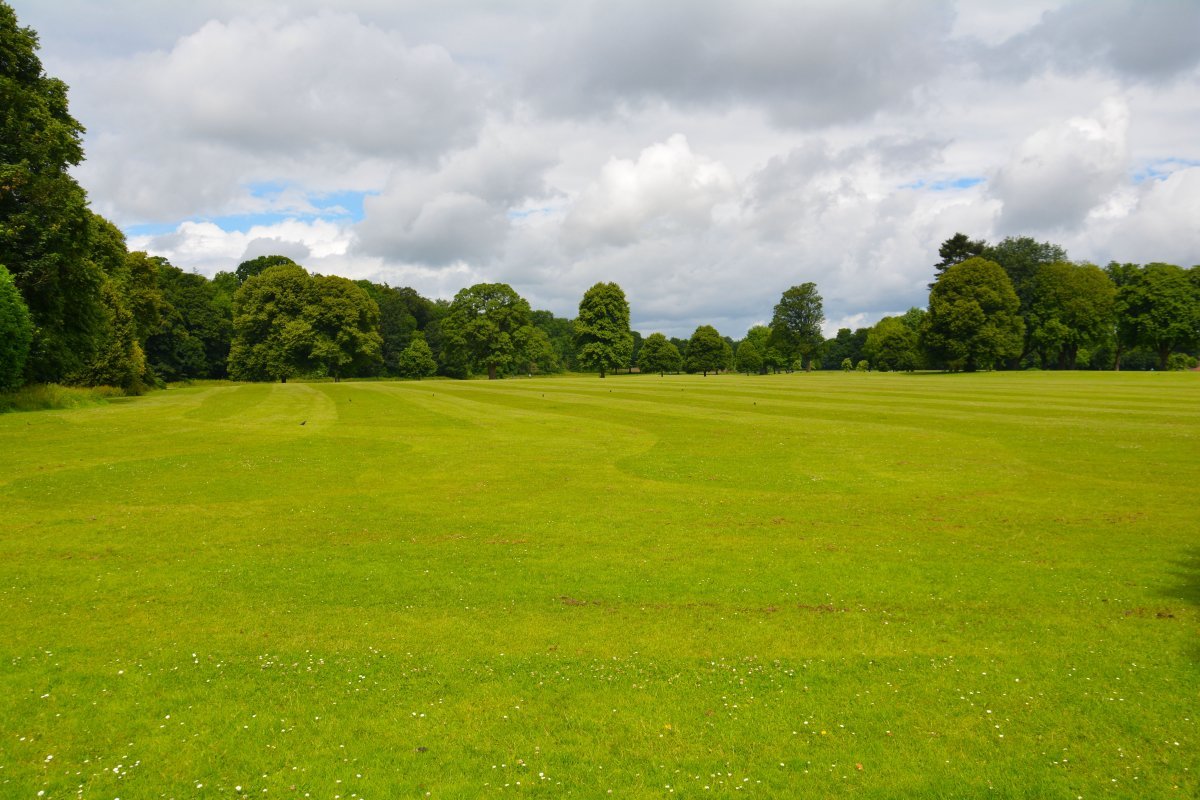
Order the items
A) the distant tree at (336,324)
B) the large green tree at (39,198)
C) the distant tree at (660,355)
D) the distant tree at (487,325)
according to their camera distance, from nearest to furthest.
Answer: the large green tree at (39,198)
the distant tree at (336,324)
the distant tree at (487,325)
the distant tree at (660,355)

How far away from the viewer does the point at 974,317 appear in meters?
99.2

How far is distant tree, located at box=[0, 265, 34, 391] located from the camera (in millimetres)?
33969

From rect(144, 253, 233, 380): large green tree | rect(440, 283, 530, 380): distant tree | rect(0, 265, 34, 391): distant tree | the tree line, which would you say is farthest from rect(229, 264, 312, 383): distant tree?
rect(0, 265, 34, 391): distant tree

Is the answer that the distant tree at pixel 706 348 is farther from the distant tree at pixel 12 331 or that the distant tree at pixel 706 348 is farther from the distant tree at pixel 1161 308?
the distant tree at pixel 12 331

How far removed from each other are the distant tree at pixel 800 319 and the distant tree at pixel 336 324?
89.7 meters

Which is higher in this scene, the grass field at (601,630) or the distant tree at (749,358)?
the distant tree at (749,358)

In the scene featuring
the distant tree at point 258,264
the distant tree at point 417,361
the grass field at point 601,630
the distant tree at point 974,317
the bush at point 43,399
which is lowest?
the grass field at point 601,630

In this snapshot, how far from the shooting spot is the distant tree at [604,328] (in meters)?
127

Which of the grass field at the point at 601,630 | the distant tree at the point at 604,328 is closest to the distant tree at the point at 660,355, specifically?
the distant tree at the point at 604,328

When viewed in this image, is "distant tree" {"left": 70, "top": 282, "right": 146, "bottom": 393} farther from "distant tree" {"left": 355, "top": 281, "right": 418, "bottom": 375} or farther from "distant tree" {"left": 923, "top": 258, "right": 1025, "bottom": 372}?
"distant tree" {"left": 923, "top": 258, "right": 1025, "bottom": 372}

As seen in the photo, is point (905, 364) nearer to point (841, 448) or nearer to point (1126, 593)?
point (841, 448)

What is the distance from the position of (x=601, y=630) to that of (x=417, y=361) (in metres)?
130

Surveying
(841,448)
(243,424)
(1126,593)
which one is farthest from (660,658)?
(243,424)

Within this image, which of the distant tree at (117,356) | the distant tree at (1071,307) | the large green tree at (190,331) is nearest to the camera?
the distant tree at (117,356)
